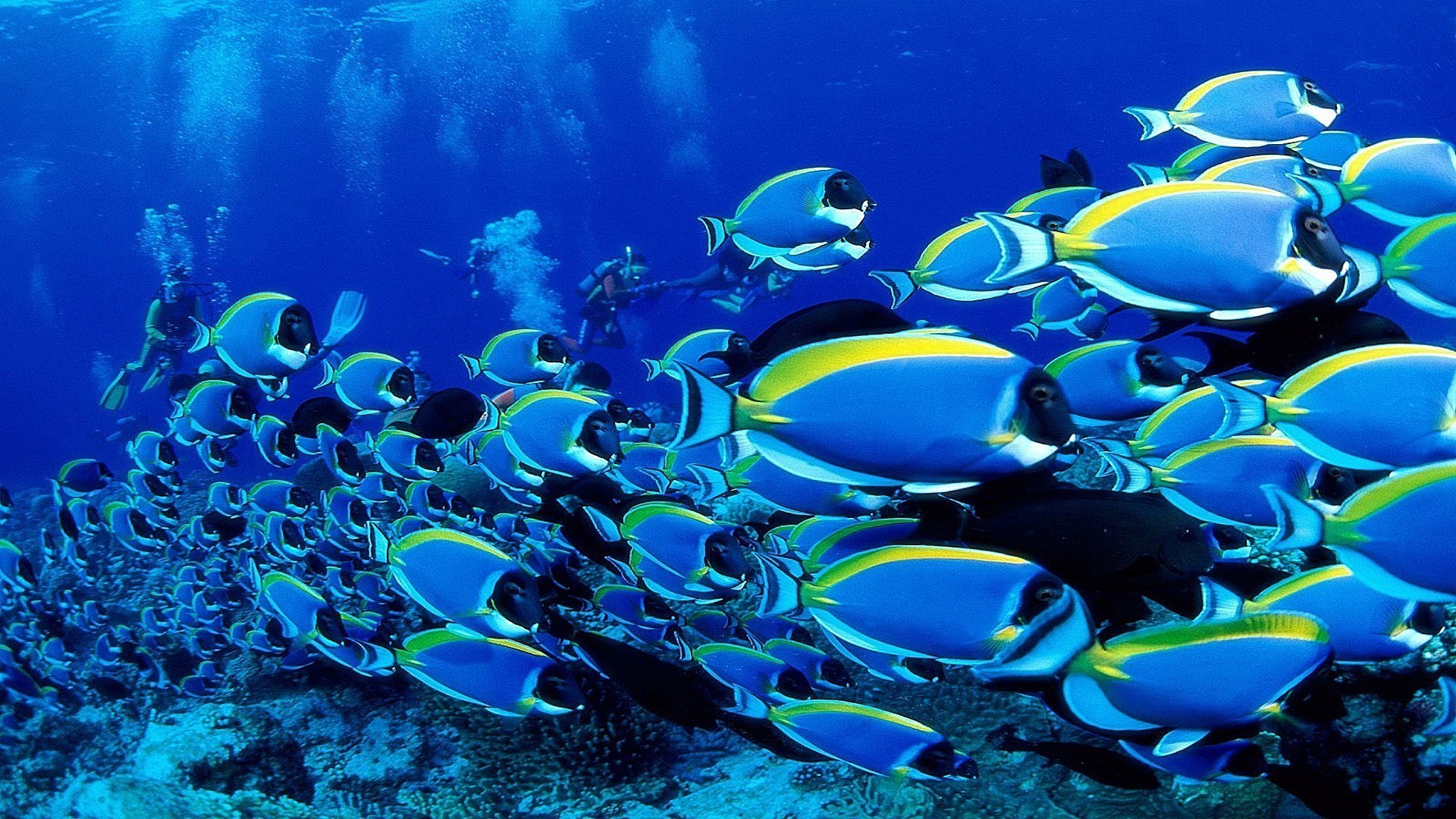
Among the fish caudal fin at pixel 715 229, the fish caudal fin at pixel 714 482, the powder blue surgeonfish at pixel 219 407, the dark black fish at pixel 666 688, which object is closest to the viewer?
the dark black fish at pixel 666 688

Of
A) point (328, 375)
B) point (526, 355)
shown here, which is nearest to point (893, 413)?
point (526, 355)

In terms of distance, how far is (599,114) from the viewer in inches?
2062

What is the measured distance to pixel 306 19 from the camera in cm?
3672

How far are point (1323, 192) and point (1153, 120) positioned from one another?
992mm

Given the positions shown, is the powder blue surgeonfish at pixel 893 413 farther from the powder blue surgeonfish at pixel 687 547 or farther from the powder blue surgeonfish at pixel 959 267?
the powder blue surgeonfish at pixel 959 267

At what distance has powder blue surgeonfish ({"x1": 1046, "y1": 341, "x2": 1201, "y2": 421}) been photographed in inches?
111

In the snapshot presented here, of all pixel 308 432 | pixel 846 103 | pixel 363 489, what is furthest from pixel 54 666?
pixel 846 103

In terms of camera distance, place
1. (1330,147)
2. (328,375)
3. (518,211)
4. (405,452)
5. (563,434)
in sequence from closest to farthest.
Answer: (563,434)
(1330,147)
(328,375)
(405,452)
(518,211)

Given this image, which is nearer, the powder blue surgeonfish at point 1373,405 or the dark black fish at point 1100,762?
the powder blue surgeonfish at point 1373,405

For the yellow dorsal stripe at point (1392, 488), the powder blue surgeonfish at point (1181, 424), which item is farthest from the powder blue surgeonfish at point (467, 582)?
the yellow dorsal stripe at point (1392, 488)

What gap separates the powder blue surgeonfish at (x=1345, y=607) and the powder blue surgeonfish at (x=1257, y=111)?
2156mm

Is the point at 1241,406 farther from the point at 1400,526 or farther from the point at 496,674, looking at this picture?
the point at 496,674

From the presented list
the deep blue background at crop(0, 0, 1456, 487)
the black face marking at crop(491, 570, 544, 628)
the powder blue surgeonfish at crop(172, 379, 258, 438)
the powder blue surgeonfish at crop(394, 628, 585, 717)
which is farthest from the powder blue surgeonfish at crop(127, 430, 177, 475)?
the deep blue background at crop(0, 0, 1456, 487)

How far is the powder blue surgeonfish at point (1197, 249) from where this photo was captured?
72.9 inches
